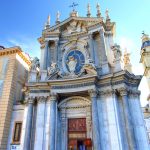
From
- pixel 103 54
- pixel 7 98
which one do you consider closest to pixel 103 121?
pixel 103 54

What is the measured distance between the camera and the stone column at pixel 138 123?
476 inches

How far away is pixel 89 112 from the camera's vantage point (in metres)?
14.1

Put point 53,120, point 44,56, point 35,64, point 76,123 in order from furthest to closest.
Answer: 1. point 44,56
2. point 35,64
3. point 76,123
4. point 53,120

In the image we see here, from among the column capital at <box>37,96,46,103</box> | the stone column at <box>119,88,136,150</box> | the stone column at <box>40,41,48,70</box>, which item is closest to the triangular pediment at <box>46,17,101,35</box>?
the stone column at <box>40,41,48,70</box>

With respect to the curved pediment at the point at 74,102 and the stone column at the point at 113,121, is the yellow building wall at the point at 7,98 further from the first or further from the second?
the stone column at the point at 113,121

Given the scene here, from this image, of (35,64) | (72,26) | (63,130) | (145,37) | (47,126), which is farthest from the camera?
(145,37)

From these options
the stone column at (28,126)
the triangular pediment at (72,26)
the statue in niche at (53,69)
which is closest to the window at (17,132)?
the stone column at (28,126)

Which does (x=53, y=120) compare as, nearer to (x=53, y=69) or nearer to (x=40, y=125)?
(x=40, y=125)

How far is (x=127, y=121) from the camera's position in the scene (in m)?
12.3

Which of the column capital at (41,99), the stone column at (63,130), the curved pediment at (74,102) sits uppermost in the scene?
the column capital at (41,99)

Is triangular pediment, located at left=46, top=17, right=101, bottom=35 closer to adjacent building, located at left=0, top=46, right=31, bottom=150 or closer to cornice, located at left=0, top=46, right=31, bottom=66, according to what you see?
cornice, located at left=0, top=46, right=31, bottom=66

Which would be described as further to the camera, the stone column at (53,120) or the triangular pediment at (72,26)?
the triangular pediment at (72,26)

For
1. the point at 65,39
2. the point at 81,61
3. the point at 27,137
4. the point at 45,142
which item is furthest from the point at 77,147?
the point at 65,39

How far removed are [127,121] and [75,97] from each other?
4.32 m
